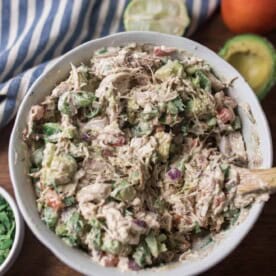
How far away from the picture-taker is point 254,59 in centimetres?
154

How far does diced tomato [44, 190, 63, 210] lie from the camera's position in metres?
1.28

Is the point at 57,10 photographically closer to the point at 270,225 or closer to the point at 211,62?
the point at 211,62

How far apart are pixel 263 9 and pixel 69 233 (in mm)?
768

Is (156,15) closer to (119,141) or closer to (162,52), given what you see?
(162,52)

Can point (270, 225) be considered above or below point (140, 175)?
below

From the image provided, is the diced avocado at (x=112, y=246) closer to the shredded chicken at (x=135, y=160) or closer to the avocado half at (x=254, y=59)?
the shredded chicken at (x=135, y=160)

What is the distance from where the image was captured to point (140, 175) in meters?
1.28

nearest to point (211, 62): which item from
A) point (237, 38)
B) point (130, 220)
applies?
point (237, 38)

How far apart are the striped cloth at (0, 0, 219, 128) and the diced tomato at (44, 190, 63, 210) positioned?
342 mm

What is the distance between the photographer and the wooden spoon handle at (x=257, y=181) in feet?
4.20

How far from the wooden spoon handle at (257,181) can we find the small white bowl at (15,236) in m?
0.53

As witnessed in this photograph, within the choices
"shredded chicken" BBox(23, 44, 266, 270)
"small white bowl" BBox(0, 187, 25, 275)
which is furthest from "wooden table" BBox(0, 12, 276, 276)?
"shredded chicken" BBox(23, 44, 266, 270)

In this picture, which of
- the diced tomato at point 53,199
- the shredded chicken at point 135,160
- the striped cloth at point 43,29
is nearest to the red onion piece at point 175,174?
the shredded chicken at point 135,160

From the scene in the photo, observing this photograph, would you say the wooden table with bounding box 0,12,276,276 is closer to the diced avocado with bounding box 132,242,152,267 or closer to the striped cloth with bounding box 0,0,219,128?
the striped cloth with bounding box 0,0,219,128
